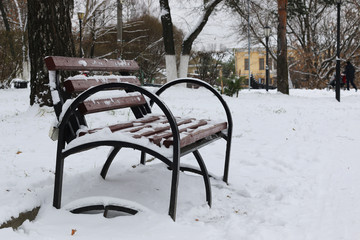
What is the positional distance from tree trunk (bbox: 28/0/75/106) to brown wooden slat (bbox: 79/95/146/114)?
3.57 metres

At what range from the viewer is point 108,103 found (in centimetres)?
271

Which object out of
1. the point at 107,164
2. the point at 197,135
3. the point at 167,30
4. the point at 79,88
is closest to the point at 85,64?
the point at 79,88

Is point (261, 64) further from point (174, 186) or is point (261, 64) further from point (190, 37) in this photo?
point (174, 186)

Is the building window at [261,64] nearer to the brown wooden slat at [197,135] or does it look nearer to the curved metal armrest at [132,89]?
the brown wooden slat at [197,135]

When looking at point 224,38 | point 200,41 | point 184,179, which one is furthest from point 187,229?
point 224,38

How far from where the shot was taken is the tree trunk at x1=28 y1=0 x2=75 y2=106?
6.21m

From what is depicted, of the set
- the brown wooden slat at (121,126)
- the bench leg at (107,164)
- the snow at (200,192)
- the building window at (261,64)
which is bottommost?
the snow at (200,192)

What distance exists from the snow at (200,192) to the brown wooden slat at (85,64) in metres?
0.81

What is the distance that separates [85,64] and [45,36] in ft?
12.8

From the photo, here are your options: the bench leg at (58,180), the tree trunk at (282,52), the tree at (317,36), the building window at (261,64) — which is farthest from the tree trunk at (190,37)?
the building window at (261,64)

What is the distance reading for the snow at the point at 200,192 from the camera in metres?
2.29

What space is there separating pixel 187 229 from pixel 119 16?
781 inches

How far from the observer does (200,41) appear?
24.5m

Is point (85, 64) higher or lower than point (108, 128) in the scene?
higher
